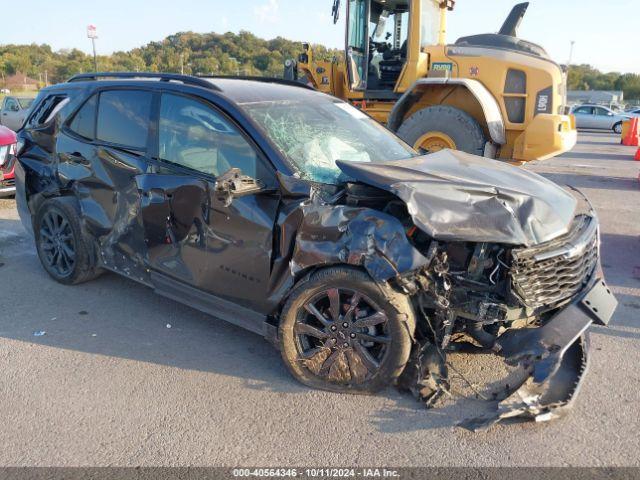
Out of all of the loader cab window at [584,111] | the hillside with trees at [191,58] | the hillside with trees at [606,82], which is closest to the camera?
the loader cab window at [584,111]

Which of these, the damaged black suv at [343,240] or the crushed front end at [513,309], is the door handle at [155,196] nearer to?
the damaged black suv at [343,240]

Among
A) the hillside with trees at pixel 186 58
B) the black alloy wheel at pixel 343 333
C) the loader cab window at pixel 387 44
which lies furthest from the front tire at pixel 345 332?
the hillside with trees at pixel 186 58

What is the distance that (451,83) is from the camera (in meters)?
8.21

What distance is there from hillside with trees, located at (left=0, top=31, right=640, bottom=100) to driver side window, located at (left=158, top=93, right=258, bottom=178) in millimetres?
23273

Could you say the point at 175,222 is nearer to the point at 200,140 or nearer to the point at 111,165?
the point at 200,140

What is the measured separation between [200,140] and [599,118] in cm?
3000

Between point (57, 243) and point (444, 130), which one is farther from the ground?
point (444, 130)

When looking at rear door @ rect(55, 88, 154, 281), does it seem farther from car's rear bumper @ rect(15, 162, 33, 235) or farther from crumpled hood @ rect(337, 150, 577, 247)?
crumpled hood @ rect(337, 150, 577, 247)

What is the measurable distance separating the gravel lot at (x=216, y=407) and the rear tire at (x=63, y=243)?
0.34 m

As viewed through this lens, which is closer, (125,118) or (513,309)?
(513,309)

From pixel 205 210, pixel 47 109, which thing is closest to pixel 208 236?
pixel 205 210

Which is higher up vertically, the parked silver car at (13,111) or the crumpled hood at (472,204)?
the parked silver car at (13,111)

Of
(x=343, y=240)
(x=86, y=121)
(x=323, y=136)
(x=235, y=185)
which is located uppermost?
(x=86, y=121)

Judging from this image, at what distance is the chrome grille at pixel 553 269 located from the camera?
288cm
